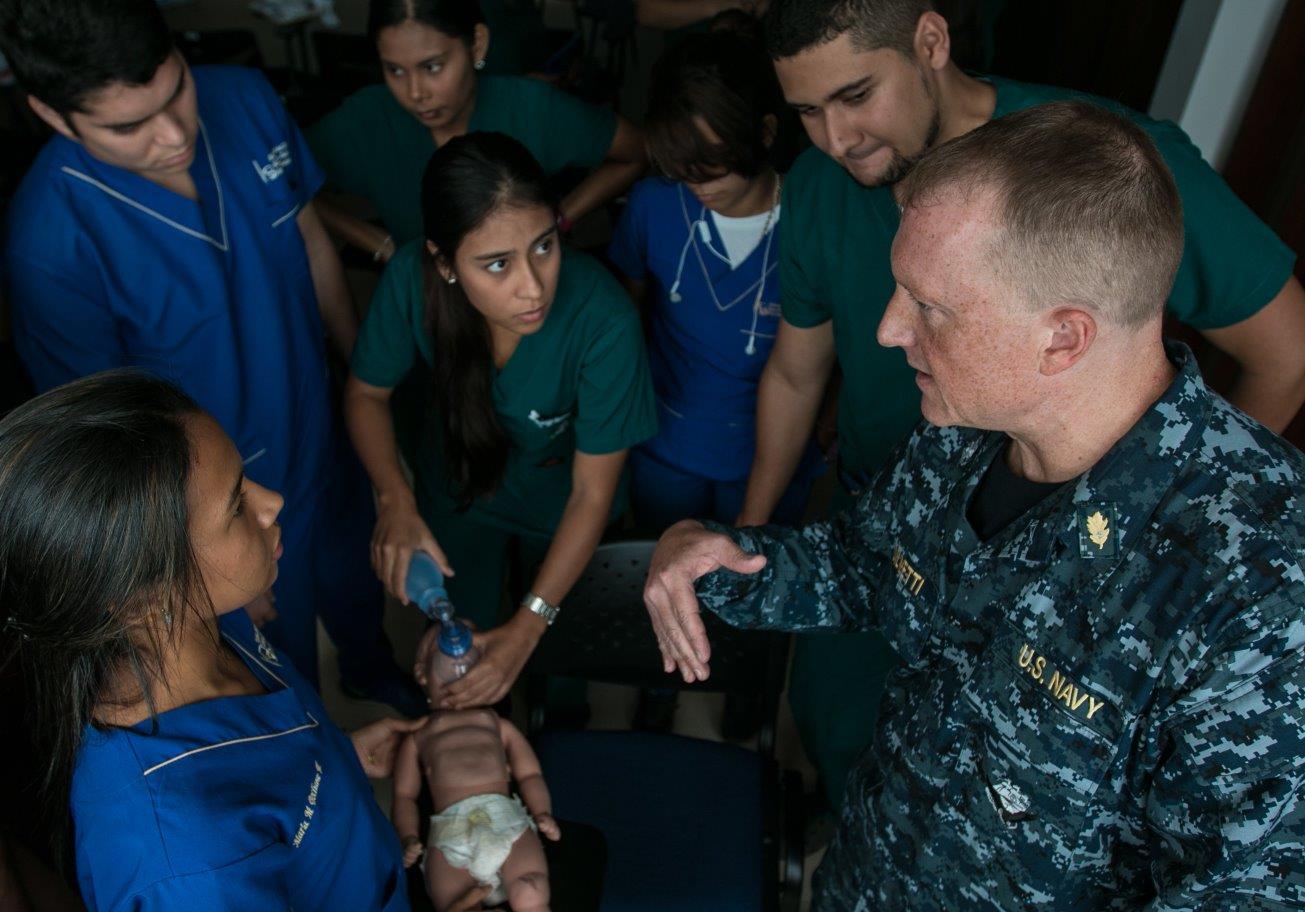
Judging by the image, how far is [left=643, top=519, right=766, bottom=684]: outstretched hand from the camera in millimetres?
1473

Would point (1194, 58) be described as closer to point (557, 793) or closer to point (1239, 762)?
point (1239, 762)

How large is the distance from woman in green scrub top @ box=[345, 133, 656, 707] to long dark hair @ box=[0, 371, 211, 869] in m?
0.77

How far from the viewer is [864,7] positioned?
5.26 feet

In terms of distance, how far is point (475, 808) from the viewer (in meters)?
1.76

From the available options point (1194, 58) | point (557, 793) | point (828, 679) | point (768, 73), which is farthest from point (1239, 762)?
point (1194, 58)

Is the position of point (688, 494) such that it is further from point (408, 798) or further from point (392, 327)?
point (408, 798)

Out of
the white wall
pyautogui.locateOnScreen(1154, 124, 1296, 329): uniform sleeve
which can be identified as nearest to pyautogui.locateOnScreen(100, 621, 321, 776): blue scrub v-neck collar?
pyautogui.locateOnScreen(1154, 124, 1296, 329): uniform sleeve

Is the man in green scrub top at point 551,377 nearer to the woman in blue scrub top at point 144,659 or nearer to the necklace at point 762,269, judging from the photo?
the necklace at point 762,269

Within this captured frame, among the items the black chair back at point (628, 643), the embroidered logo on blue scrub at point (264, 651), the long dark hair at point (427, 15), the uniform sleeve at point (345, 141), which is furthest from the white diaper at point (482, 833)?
the long dark hair at point (427, 15)

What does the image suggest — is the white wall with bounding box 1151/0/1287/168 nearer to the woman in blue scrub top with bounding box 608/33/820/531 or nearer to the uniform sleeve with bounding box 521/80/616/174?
the woman in blue scrub top with bounding box 608/33/820/531

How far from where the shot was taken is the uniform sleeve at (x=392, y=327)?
203cm

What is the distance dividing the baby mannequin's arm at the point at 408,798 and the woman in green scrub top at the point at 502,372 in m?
0.14

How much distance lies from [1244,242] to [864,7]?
0.69 metres

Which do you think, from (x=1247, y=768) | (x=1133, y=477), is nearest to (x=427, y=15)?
(x=1133, y=477)
